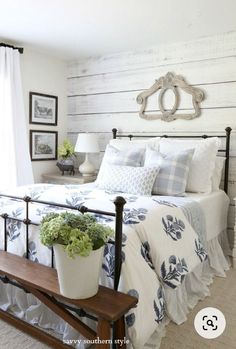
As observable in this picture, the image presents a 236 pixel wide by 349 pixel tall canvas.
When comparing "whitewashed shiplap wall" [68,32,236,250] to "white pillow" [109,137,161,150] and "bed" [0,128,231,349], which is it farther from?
"bed" [0,128,231,349]

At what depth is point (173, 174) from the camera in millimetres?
2758

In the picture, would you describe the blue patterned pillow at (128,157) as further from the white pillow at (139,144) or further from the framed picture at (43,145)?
the framed picture at (43,145)

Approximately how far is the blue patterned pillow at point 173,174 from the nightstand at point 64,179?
1168mm

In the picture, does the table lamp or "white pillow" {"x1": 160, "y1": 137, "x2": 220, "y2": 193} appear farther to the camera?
the table lamp

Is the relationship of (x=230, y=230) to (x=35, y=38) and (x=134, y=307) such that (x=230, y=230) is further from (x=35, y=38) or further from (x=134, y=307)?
(x=35, y=38)

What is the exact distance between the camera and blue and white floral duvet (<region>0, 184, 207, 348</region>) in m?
1.62

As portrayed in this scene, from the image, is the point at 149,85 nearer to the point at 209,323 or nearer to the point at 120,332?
the point at 209,323

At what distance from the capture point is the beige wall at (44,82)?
386 cm

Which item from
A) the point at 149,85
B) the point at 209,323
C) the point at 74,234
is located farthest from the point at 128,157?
the point at 74,234

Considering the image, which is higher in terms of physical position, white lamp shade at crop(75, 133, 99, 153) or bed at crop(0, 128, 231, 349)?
white lamp shade at crop(75, 133, 99, 153)

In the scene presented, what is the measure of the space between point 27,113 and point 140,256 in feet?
9.13

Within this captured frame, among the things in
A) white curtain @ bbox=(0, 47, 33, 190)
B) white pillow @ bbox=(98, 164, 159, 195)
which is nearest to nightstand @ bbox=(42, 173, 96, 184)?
white curtain @ bbox=(0, 47, 33, 190)

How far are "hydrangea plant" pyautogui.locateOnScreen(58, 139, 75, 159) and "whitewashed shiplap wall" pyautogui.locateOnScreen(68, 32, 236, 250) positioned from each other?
35 centimetres

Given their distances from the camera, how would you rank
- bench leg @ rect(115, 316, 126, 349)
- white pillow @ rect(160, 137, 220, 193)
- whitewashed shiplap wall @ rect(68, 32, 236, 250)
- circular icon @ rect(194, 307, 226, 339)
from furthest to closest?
1. whitewashed shiplap wall @ rect(68, 32, 236, 250)
2. white pillow @ rect(160, 137, 220, 193)
3. circular icon @ rect(194, 307, 226, 339)
4. bench leg @ rect(115, 316, 126, 349)
